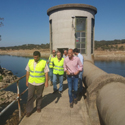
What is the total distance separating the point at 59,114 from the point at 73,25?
20.8 ft

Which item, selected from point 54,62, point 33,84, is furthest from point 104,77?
point 54,62

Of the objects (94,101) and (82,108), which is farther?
(82,108)

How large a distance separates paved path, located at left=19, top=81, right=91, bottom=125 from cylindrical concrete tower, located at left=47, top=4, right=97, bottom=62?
495cm

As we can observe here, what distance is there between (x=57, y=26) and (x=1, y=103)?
759 cm

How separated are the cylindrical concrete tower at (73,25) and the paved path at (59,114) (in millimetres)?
4955

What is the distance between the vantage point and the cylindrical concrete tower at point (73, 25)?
8867 mm

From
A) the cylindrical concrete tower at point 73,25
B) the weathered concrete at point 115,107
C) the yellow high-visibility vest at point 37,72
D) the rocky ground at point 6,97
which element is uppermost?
the cylindrical concrete tower at point 73,25

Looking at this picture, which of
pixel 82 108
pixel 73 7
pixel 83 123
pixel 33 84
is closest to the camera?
pixel 83 123

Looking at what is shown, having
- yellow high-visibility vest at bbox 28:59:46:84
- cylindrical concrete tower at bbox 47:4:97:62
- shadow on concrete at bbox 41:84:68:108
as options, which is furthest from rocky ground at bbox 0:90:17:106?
yellow high-visibility vest at bbox 28:59:46:84

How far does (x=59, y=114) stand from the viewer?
4074 mm

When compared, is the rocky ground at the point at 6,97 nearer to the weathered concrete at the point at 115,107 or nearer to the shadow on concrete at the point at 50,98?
the shadow on concrete at the point at 50,98

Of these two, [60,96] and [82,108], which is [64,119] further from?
[60,96]

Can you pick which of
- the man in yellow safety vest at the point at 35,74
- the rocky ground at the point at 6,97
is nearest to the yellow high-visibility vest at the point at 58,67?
the man in yellow safety vest at the point at 35,74

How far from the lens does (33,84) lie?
385cm
